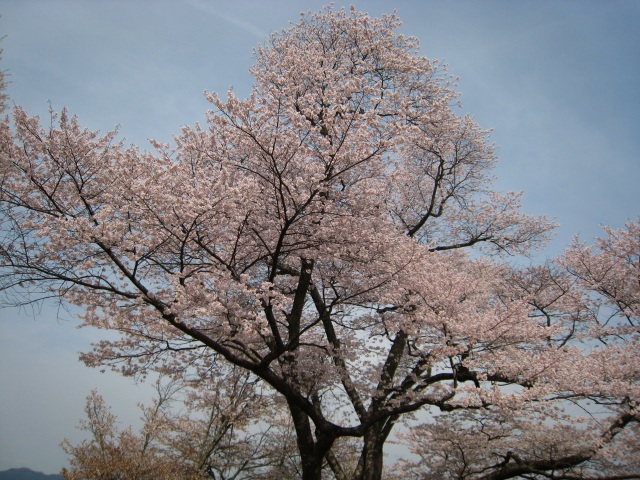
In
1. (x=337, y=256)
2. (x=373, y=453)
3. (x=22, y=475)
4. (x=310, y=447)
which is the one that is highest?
(x=337, y=256)

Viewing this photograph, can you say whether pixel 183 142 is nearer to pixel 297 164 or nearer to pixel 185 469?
pixel 297 164

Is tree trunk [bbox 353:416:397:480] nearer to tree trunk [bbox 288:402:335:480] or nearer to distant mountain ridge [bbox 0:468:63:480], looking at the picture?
tree trunk [bbox 288:402:335:480]

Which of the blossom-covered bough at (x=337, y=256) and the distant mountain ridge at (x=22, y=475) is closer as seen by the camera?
the blossom-covered bough at (x=337, y=256)

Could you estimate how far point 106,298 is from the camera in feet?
24.9

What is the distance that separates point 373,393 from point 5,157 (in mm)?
9320

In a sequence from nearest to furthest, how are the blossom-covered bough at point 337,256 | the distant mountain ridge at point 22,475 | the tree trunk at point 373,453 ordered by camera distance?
the blossom-covered bough at point 337,256
the tree trunk at point 373,453
the distant mountain ridge at point 22,475

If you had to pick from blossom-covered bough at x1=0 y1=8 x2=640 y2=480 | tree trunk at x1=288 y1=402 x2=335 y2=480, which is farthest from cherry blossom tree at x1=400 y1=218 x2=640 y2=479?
tree trunk at x1=288 y1=402 x2=335 y2=480

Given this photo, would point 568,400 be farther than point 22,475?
No

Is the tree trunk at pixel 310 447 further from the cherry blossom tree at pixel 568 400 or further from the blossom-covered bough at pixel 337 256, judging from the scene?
the cherry blossom tree at pixel 568 400

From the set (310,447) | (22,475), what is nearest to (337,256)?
(310,447)

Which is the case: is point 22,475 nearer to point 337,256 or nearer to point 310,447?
point 310,447

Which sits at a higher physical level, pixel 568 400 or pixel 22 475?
pixel 568 400

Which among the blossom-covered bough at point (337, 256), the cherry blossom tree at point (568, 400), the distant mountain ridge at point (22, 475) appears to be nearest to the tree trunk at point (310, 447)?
the blossom-covered bough at point (337, 256)

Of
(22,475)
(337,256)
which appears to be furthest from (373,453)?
(22,475)
